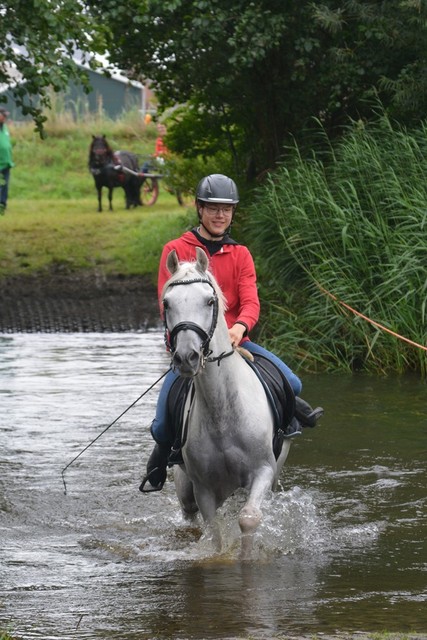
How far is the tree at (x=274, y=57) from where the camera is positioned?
16.6 m

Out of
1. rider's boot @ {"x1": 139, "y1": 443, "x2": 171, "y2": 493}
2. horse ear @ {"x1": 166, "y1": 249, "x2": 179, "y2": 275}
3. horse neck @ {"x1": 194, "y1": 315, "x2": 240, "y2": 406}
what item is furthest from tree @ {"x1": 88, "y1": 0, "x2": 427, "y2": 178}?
horse ear @ {"x1": 166, "y1": 249, "x2": 179, "y2": 275}

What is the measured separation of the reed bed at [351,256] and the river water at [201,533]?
773 mm

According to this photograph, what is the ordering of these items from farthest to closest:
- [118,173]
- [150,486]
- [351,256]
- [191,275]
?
1. [118,173]
2. [351,256]
3. [150,486]
4. [191,275]

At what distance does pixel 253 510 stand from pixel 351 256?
25.0 ft

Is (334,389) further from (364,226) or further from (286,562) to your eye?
(286,562)

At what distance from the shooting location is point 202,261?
259 inches

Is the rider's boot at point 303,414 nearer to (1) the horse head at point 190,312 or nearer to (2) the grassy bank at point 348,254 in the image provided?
(1) the horse head at point 190,312

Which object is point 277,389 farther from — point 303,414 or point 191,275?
point 191,275

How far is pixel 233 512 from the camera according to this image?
7.50 meters

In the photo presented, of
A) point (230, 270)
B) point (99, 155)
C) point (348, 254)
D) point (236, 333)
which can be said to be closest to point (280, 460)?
point (236, 333)

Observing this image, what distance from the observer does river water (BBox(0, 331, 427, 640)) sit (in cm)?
607

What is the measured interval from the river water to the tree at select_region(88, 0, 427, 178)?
5.36 m

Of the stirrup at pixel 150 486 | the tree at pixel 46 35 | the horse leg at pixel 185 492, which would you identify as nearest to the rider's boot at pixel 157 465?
the stirrup at pixel 150 486

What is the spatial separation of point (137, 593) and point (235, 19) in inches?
488
